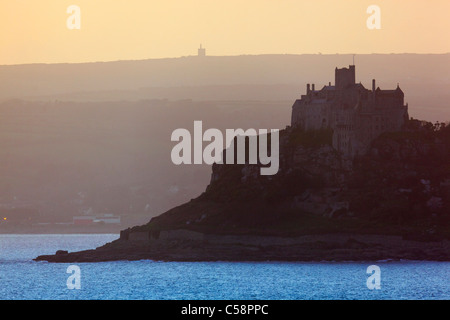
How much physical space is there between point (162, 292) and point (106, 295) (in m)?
7.30

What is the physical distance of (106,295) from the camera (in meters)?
192

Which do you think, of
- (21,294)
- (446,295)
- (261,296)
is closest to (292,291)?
(261,296)

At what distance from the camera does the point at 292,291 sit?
643 ft
